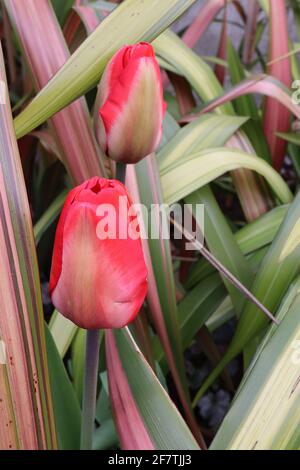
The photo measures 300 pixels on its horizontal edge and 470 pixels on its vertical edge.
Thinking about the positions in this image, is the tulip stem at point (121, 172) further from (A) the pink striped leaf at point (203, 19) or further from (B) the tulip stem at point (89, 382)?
(A) the pink striped leaf at point (203, 19)

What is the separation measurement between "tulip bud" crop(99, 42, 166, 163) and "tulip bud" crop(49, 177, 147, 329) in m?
0.09

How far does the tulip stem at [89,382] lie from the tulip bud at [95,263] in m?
0.02

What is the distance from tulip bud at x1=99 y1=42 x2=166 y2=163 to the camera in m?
0.35

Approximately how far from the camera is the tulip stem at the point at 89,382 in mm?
320

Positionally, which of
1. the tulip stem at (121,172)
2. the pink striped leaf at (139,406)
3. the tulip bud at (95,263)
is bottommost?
the pink striped leaf at (139,406)

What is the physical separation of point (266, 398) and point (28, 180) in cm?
57

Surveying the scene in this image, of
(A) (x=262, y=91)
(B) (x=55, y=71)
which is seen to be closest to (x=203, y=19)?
(A) (x=262, y=91)

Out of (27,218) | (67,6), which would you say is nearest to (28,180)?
(67,6)

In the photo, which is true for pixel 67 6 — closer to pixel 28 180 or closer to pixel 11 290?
pixel 28 180

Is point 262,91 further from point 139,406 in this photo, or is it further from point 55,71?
point 139,406

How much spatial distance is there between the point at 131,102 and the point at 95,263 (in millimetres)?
117

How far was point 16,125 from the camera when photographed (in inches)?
17.1

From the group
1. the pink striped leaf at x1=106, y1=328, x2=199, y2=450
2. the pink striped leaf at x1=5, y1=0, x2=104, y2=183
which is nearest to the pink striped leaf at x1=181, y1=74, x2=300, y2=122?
the pink striped leaf at x1=5, y1=0, x2=104, y2=183

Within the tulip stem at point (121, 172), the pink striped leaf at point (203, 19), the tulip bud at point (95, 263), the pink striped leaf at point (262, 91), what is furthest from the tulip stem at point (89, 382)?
the pink striped leaf at point (203, 19)
